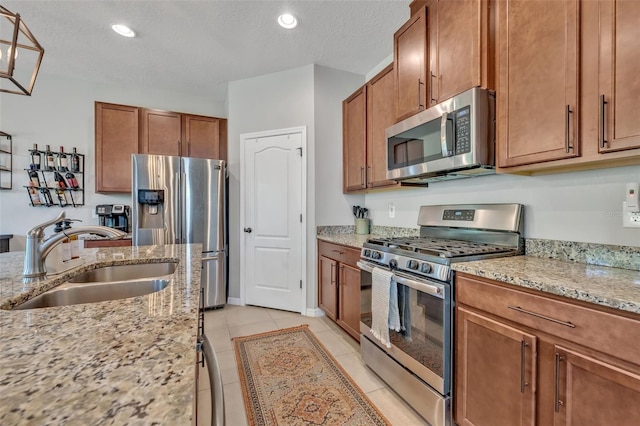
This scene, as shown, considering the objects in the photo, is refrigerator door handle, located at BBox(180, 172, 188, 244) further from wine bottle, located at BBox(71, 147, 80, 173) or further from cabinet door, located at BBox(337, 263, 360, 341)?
cabinet door, located at BBox(337, 263, 360, 341)

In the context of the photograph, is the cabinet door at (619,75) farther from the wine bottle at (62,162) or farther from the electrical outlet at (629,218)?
the wine bottle at (62,162)

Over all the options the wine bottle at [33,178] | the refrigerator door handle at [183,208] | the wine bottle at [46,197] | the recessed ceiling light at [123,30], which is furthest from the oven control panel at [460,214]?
the wine bottle at [33,178]

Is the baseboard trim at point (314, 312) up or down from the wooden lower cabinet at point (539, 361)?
down

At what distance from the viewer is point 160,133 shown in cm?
371

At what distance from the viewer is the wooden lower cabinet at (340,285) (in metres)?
2.44

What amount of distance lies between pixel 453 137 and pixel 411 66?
73cm

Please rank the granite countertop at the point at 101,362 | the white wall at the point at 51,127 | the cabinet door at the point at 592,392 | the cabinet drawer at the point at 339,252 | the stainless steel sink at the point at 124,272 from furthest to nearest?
the white wall at the point at 51,127
the cabinet drawer at the point at 339,252
the stainless steel sink at the point at 124,272
the cabinet door at the point at 592,392
the granite countertop at the point at 101,362

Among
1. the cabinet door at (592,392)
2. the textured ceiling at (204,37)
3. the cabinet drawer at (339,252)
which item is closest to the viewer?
the cabinet door at (592,392)

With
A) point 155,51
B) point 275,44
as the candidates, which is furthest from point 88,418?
point 155,51

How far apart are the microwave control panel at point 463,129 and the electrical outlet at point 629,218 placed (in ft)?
2.35

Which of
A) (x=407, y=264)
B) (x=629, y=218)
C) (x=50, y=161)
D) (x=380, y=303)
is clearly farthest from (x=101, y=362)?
(x=50, y=161)


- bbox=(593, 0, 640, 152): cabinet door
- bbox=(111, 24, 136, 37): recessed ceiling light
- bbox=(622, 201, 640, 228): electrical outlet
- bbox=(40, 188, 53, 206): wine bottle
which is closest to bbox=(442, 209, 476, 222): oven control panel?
bbox=(622, 201, 640, 228): electrical outlet

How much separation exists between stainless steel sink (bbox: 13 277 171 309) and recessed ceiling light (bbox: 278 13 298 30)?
2284mm

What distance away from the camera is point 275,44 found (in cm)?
283
